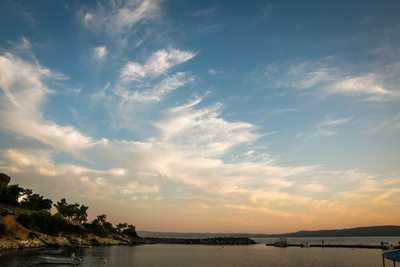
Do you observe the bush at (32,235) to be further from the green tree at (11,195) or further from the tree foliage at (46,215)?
the green tree at (11,195)

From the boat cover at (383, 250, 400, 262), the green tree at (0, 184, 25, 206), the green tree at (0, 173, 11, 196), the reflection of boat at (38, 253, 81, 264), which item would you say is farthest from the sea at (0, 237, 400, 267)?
the green tree at (0, 173, 11, 196)

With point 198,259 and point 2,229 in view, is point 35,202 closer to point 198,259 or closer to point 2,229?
point 2,229

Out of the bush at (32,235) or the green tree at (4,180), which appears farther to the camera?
the green tree at (4,180)

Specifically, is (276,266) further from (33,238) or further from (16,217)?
(16,217)

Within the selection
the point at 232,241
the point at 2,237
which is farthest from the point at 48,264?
the point at 232,241

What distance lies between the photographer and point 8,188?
12694 cm

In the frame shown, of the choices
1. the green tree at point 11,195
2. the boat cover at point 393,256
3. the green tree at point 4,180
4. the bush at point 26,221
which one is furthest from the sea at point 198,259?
the green tree at point 4,180

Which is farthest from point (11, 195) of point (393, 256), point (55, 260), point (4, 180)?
point (393, 256)

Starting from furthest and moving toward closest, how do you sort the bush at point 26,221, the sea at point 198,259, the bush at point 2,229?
the bush at point 26,221
the bush at point 2,229
the sea at point 198,259

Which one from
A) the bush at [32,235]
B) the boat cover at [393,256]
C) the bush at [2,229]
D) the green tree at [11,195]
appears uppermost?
the green tree at [11,195]

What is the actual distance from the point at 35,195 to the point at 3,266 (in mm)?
118366

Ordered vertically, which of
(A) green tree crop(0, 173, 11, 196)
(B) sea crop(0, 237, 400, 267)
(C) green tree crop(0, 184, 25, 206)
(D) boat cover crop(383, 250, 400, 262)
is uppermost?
(A) green tree crop(0, 173, 11, 196)

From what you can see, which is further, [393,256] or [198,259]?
[198,259]

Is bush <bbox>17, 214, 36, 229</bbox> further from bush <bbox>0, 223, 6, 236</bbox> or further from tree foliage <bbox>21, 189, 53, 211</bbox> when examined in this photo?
tree foliage <bbox>21, 189, 53, 211</bbox>
